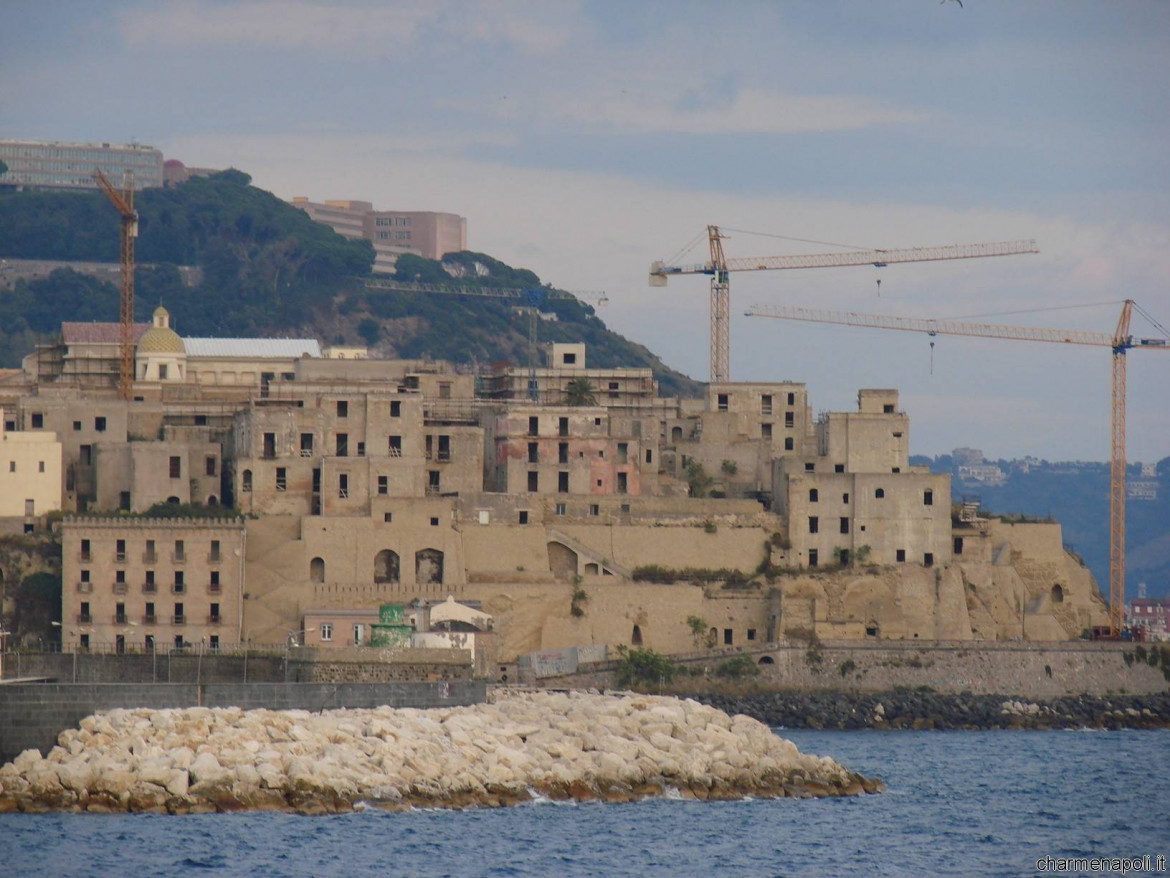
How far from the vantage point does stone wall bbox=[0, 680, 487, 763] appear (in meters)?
68.8

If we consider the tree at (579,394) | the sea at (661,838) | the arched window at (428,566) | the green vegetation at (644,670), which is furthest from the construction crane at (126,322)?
the sea at (661,838)

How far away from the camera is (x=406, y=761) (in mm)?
69062

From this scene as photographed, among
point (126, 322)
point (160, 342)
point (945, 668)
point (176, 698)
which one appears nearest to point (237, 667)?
point (176, 698)

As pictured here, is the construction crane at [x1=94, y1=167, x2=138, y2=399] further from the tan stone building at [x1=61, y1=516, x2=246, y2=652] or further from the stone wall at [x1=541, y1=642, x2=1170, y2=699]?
the stone wall at [x1=541, y1=642, x2=1170, y2=699]

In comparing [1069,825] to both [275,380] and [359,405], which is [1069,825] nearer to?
[359,405]

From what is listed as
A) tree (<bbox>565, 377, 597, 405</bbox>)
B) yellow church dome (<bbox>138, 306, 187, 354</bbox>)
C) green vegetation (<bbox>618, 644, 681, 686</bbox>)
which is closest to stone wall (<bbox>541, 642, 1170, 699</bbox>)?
green vegetation (<bbox>618, 644, 681, 686</bbox>)

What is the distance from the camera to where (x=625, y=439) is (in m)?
108

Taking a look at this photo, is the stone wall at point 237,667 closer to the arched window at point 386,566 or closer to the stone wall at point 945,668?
the arched window at point 386,566

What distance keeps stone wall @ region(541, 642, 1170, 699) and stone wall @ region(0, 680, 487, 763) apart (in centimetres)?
2251

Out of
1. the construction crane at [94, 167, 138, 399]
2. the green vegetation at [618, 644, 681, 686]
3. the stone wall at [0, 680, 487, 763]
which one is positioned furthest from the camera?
the construction crane at [94, 167, 138, 399]

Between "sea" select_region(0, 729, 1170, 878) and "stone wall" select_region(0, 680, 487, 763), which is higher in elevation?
"stone wall" select_region(0, 680, 487, 763)

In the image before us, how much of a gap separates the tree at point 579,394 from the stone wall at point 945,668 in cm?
2071

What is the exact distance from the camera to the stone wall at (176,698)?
68.8m

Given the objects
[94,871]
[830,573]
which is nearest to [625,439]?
[830,573]
